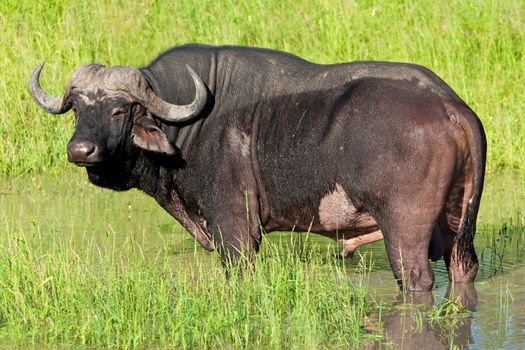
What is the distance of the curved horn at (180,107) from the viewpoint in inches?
289

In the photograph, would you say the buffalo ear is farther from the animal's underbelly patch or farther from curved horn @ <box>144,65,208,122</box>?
the animal's underbelly patch

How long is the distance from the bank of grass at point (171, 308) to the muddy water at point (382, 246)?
0.27 m

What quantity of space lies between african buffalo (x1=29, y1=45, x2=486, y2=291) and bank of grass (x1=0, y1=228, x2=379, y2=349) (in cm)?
54

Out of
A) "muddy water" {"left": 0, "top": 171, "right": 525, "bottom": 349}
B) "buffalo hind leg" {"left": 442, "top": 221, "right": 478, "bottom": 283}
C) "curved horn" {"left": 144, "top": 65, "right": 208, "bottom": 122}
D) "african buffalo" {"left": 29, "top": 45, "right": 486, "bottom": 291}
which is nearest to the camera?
"muddy water" {"left": 0, "top": 171, "right": 525, "bottom": 349}

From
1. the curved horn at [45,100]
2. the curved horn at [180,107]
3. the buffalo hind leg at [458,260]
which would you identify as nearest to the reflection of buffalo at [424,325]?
the buffalo hind leg at [458,260]

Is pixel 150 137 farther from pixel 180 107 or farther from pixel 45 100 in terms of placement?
pixel 45 100

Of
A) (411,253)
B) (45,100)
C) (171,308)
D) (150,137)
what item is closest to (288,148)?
(150,137)

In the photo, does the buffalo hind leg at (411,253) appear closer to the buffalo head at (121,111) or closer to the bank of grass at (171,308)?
the bank of grass at (171,308)

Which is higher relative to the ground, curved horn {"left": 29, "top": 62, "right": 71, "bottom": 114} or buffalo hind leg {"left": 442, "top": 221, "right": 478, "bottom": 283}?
curved horn {"left": 29, "top": 62, "right": 71, "bottom": 114}

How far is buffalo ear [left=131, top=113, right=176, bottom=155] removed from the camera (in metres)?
7.32

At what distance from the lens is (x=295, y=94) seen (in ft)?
24.1

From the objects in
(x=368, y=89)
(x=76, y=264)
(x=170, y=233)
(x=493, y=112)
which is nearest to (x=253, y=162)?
(x=368, y=89)

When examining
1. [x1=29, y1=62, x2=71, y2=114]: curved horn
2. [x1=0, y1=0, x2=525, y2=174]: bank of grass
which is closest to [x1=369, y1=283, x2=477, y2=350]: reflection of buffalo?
[x1=29, y1=62, x2=71, y2=114]: curved horn

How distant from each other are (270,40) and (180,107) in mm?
5739
